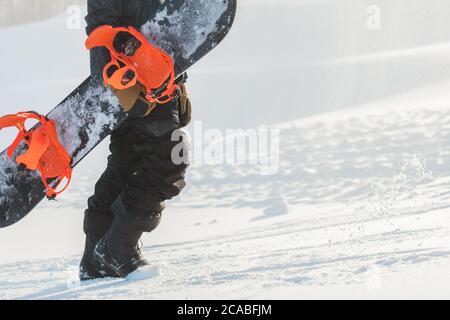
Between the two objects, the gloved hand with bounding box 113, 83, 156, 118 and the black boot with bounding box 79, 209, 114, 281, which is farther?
the black boot with bounding box 79, 209, 114, 281

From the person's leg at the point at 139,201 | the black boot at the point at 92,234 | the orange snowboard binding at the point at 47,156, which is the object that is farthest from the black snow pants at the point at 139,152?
the orange snowboard binding at the point at 47,156

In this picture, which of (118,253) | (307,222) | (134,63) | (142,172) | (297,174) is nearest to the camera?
(134,63)

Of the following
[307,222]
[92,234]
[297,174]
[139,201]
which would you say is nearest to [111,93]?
[139,201]

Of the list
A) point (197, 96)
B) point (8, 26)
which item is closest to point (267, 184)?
point (197, 96)

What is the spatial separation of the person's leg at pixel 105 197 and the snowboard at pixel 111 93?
0.39ft

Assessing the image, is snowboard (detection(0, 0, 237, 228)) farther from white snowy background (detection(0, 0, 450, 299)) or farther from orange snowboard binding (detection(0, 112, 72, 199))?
white snowy background (detection(0, 0, 450, 299))

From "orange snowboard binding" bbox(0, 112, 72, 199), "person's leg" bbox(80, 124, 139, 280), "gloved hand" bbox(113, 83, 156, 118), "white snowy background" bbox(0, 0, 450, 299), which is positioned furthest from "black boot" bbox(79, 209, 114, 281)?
"gloved hand" bbox(113, 83, 156, 118)

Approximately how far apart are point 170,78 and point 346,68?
8.71m

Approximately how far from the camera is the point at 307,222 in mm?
4734

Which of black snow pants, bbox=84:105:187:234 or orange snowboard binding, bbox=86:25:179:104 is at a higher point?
orange snowboard binding, bbox=86:25:179:104

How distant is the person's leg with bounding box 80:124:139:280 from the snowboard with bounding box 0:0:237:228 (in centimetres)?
12

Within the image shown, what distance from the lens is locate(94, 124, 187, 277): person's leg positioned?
133 inches

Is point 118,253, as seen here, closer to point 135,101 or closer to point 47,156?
point 47,156

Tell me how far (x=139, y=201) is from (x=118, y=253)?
0.28 m
